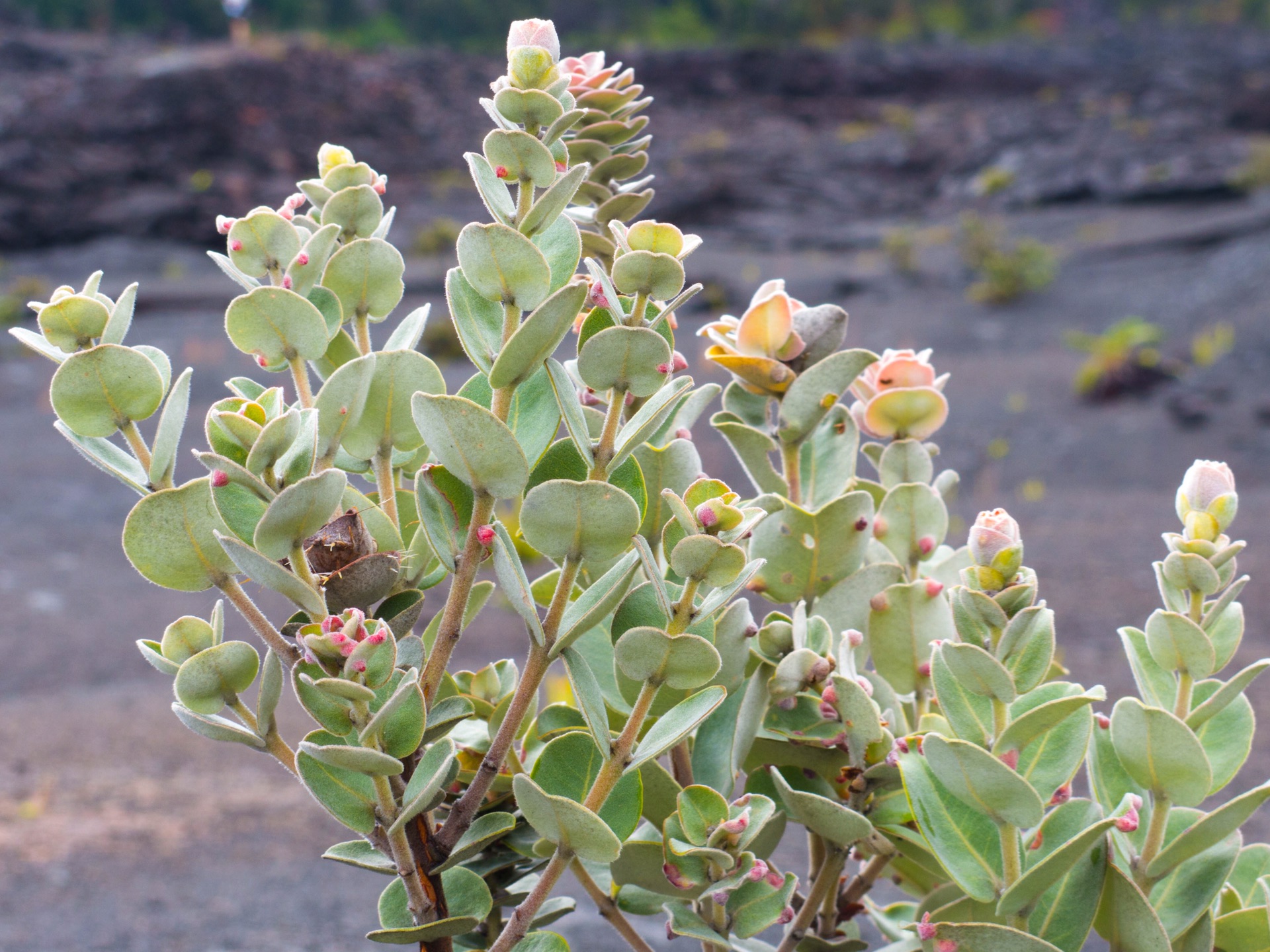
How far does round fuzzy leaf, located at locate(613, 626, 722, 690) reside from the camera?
0.35 metres

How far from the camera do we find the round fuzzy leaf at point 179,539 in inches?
13.6

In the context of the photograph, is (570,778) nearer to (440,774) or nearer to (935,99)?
(440,774)

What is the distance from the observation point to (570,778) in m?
0.41

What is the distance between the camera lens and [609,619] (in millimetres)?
503

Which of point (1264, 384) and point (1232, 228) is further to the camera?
point (1232, 228)

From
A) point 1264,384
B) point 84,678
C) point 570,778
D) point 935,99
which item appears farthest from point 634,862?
point 935,99

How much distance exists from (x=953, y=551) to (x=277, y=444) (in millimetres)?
374

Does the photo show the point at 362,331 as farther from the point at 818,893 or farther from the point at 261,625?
the point at 818,893

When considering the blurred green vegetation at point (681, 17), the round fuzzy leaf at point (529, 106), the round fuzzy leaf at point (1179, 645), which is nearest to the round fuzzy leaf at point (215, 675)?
the round fuzzy leaf at point (529, 106)

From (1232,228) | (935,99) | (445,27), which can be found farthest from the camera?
(445,27)

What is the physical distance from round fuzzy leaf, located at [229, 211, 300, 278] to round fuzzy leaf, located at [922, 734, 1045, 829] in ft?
1.01

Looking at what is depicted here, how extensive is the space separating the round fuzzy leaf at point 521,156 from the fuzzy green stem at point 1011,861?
29cm

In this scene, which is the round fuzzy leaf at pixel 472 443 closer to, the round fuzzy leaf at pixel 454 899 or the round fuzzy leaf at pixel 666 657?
the round fuzzy leaf at pixel 666 657

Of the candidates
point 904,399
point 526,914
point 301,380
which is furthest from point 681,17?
point 526,914
